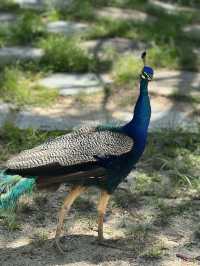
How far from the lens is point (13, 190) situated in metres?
3.43

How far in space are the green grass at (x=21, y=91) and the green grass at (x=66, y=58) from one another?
36 centimetres

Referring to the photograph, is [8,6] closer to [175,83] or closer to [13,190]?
[175,83]

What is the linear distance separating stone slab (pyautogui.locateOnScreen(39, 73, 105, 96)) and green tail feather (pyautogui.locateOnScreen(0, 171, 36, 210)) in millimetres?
2376

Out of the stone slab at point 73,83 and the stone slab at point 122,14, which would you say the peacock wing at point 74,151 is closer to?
the stone slab at point 73,83

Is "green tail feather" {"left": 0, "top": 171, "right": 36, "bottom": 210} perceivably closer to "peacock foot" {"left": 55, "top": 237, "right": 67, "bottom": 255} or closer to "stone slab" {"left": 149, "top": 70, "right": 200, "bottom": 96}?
"peacock foot" {"left": 55, "top": 237, "right": 67, "bottom": 255}

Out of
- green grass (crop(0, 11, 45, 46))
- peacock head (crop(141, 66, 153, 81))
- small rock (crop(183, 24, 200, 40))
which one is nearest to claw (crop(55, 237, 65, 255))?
peacock head (crop(141, 66, 153, 81))

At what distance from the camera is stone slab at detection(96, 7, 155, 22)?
7.79 m

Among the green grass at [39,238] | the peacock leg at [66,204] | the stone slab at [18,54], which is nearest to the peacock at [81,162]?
the peacock leg at [66,204]

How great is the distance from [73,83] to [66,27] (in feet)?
4.95

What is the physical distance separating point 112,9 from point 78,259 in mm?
5092

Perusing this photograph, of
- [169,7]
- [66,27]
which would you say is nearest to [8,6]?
[66,27]

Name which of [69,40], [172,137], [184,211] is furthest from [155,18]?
[184,211]

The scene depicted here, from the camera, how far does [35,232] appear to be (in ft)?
12.5

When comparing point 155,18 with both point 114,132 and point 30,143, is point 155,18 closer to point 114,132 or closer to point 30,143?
point 30,143
